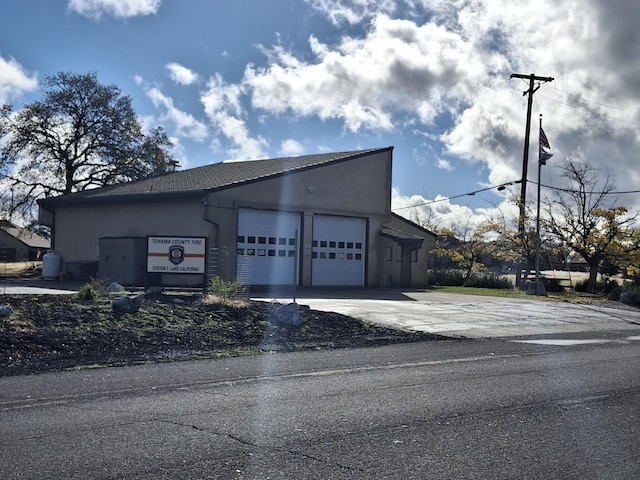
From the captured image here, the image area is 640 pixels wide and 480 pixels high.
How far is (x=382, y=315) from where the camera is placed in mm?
17203

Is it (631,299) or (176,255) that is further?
(631,299)

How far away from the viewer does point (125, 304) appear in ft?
43.1

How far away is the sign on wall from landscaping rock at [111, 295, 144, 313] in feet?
Result: 19.1

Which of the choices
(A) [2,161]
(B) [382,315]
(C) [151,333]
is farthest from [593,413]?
(A) [2,161]

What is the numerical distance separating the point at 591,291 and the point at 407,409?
29.3 metres

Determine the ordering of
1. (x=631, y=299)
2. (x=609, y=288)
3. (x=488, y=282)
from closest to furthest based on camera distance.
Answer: (x=631, y=299) → (x=609, y=288) → (x=488, y=282)

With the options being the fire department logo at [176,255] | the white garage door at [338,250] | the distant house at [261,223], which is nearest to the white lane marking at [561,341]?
the distant house at [261,223]

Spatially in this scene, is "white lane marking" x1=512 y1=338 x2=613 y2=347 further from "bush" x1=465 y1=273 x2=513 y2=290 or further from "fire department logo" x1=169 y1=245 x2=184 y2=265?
"bush" x1=465 y1=273 x2=513 y2=290

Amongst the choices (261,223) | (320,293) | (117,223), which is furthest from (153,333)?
(117,223)

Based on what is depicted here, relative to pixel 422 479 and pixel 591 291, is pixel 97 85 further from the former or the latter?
pixel 422 479

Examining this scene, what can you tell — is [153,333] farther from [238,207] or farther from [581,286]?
[581,286]

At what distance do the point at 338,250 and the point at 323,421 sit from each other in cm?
2389

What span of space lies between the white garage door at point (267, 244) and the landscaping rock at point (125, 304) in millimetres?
11872

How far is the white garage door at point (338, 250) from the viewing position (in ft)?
96.3
